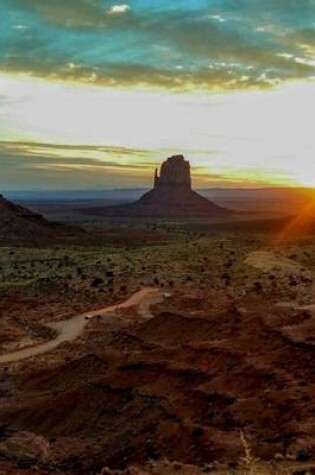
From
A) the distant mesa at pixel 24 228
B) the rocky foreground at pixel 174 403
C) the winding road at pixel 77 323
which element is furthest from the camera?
the distant mesa at pixel 24 228

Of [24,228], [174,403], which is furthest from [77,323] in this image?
[24,228]

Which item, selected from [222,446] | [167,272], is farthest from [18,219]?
[222,446]

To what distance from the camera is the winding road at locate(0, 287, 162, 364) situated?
3566cm

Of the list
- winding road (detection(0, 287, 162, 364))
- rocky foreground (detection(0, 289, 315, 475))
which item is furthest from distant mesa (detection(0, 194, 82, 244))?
rocky foreground (detection(0, 289, 315, 475))

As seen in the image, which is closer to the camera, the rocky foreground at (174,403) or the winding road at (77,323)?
the rocky foreground at (174,403)

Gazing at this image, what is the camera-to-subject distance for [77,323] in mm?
42844

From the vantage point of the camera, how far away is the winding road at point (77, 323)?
35656 millimetres

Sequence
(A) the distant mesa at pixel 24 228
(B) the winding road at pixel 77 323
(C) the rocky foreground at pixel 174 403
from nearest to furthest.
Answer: (C) the rocky foreground at pixel 174 403
(B) the winding road at pixel 77 323
(A) the distant mesa at pixel 24 228

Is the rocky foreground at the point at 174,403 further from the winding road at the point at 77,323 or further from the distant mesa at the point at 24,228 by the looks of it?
the distant mesa at the point at 24,228

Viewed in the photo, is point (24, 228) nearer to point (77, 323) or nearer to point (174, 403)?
point (77, 323)

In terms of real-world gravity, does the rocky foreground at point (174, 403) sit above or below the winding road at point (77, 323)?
above

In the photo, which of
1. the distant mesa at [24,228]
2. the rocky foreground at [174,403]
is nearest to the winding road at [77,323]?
the rocky foreground at [174,403]

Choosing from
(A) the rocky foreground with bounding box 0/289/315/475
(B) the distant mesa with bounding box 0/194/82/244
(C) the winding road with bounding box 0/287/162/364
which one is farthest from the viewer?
(B) the distant mesa with bounding box 0/194/82/244

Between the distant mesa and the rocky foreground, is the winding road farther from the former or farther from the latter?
the distant mesa
